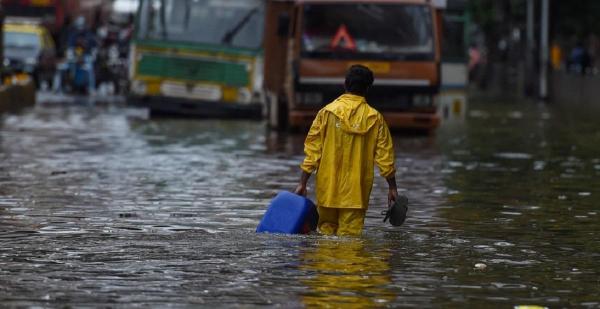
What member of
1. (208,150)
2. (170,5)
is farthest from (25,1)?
(208,150)

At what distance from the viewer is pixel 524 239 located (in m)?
12.3

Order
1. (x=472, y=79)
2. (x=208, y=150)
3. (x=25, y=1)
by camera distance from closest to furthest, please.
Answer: (x=208, y=150), (x=25, y=1), (x=472, y=79)

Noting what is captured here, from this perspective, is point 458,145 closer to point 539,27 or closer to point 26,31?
point 26,31

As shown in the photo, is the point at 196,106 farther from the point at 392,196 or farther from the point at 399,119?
the point at 392,196

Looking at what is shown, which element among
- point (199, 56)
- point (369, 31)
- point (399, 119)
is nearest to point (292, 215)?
point (369, 31)

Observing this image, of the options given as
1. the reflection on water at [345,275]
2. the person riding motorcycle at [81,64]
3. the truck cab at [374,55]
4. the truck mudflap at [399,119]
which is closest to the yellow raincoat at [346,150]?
the reflection on water at [345,275]

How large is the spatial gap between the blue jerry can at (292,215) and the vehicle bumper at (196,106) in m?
19.6

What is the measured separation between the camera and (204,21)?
103ft

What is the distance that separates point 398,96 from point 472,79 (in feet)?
150

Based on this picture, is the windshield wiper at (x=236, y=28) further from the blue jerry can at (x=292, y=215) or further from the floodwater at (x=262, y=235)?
the blue jerry can at (x=292, y=215)

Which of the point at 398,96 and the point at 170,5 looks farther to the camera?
the point at 170,5

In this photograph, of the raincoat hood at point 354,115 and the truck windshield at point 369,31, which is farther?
the truck windshield at point 369,31

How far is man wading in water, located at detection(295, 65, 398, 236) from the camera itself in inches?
451

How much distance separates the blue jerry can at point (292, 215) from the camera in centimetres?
1159
